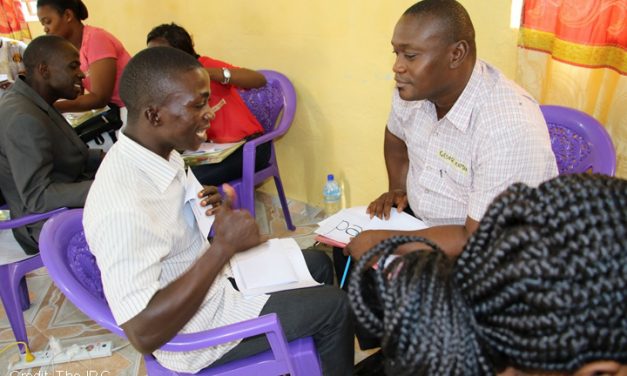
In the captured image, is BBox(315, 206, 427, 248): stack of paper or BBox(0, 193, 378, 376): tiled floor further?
BBox(0, 193, 378, 376): tiled floor

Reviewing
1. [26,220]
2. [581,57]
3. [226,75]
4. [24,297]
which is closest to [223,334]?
[26,220]

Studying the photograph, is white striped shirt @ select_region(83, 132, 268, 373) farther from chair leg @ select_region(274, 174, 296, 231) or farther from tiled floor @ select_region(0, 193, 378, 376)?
chair leg @ select_region(274, 174, 296, 231)

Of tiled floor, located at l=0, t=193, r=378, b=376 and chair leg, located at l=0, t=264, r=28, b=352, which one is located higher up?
chair leg, located at l=0, t=264, r=28, b=352

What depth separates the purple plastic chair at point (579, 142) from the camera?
1601mm

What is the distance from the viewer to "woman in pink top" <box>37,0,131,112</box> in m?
2.88

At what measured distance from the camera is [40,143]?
6.61ft

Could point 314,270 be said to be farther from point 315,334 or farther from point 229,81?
point 229,81

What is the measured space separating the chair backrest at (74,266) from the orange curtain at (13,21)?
4262 millimetres

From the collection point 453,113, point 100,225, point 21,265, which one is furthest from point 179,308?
point 21,265

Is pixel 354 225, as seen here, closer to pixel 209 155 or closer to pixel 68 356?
pixel 209 155

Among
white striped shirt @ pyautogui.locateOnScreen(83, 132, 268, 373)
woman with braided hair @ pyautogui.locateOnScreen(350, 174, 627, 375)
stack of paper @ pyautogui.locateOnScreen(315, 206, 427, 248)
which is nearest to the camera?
woman with braided hair @ pyautogui.locateOnScreen(350, 174, 627, 375)

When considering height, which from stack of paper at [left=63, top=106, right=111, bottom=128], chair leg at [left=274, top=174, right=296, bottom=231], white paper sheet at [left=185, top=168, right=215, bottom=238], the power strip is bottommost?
the power strip

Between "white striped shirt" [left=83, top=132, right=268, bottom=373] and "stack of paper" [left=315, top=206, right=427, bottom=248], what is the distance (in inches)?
14.1

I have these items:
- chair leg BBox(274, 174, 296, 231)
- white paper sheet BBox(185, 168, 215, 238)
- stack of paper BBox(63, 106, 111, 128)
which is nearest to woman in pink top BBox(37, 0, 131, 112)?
stack of paper BBox(63, 106, 111, 128)
